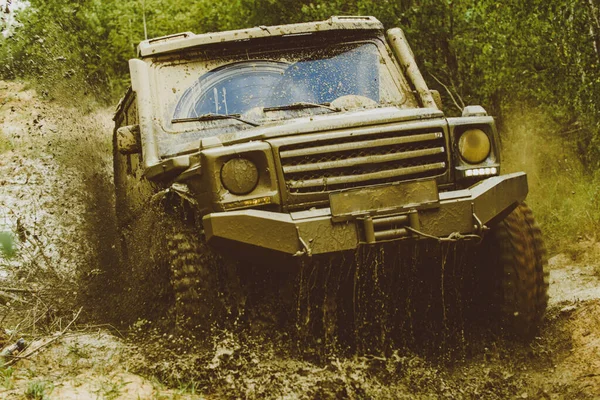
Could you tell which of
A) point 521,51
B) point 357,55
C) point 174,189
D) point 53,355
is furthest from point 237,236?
point 521,51

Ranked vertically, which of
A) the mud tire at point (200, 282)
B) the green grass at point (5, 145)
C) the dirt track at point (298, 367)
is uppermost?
the green grass at point (5, 145)

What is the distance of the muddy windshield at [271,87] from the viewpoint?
15.2 ft

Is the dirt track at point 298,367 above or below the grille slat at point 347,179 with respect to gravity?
below

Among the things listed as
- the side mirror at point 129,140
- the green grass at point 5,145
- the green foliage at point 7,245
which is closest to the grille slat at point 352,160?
the side mirror at point 129,140

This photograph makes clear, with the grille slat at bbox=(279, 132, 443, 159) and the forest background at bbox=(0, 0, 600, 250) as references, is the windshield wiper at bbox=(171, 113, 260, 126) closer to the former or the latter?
the grille slat at bbox=(279, 132, 443, 159)

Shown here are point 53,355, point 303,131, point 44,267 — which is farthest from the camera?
point 44,267

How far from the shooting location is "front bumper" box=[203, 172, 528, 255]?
360 cm

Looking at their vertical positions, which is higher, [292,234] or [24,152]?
[24,152]

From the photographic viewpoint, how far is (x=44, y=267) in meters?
6.77

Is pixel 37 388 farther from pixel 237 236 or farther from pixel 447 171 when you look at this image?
pixel 447 171

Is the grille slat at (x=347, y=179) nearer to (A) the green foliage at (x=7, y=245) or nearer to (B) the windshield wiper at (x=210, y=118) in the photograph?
(B) the windshield wiper at (x=210, y=118)

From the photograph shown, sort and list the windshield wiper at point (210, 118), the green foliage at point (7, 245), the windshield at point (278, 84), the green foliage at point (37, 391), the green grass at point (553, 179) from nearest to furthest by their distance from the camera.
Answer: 1. the green foliage at point (37, 391)
2. the windshield wiper at point (210, 118)
3. the windshield at point (278, 84)
4. the green grass at point (553, 179)
5. the green foliage at point (7, 245)

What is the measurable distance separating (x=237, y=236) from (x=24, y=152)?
29.7 feet

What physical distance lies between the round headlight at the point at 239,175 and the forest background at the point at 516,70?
3.61 meters
